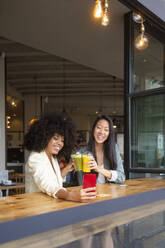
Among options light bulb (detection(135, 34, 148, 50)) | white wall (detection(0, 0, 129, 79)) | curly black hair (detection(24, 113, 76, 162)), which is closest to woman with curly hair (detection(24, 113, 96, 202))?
curly black hair (detection(24, 113, 76, 162))

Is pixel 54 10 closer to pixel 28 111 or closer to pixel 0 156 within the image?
pixel 0 156

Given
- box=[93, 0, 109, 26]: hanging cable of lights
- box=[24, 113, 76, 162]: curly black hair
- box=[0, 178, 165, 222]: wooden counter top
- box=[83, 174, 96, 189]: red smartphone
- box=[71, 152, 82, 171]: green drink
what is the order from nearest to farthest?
1. box=[0, 178, 165, 222]: wooden counter top
2. box=[83, 174, 96, 189]: red smartphone
3. box=[71, 152, 82, 171]: green drink
4. box=[24, 113, 76, 162]: curly black hair
5. box=[93, 0, 109, 26]: hanging cable of lights

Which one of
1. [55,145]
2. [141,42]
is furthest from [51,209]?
[141,42]

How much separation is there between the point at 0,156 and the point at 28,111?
4500 millimetres

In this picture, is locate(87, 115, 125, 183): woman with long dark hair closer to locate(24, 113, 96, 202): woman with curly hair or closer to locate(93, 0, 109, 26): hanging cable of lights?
locate(24, 113, 96, 202): woman with curly hair

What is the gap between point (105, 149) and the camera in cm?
256

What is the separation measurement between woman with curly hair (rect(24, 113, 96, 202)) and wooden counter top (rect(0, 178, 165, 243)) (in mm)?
62

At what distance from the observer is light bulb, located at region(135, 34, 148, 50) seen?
349 cm

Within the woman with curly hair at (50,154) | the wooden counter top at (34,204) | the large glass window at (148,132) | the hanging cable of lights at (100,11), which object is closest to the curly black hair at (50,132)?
the woman with curly hair at (50,154)

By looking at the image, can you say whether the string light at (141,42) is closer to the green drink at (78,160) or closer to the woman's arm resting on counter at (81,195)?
the green drink at (78,160)

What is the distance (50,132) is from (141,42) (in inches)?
81.6

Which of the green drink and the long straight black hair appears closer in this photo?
the green drink

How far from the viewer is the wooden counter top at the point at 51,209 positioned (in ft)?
4.24

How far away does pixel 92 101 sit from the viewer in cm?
1172
